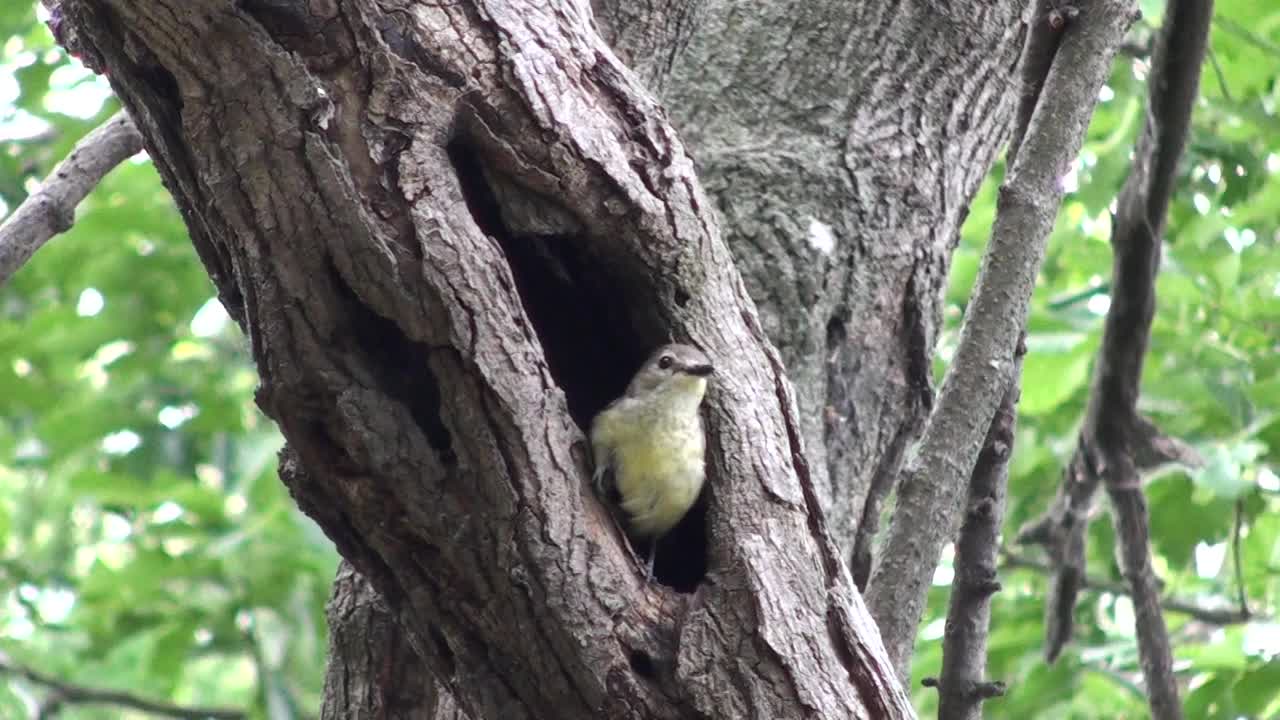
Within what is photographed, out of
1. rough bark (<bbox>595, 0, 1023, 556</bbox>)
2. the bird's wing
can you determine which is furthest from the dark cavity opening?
rough bark (<bbox>595, 0, 1023, 556</bbox>)

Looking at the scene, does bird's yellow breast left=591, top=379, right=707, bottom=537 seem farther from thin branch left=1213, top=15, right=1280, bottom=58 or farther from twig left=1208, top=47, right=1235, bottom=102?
thin branch left=1213, top=15, right=1280, bottom=58

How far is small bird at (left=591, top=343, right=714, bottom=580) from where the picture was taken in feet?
9.95

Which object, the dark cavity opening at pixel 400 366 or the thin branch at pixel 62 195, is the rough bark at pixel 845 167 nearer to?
the dark cavity opening at pixel 400 366

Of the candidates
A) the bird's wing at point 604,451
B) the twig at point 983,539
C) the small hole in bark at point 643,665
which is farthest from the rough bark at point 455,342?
the twig at point 983,539

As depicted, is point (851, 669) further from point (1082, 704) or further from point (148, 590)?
point (148, 590)

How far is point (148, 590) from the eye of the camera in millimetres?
6641

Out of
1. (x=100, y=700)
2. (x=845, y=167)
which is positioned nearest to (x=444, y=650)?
(x=845, y=167)

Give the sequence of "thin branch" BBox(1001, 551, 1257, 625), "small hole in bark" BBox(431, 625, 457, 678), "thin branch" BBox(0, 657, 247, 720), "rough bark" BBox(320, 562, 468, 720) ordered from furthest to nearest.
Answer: "thin branch" BBox(0, 657, 247, 720) < "thin branch" BBox(1001, 551, 1257, 625) < "rough bark" BBox(320, 562, 468, 720) < "small hole in bark" BBox(431, 625, 457, 678)

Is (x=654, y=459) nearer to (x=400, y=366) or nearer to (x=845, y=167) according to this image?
(x=400, y=366)

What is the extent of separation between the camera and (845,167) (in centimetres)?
400

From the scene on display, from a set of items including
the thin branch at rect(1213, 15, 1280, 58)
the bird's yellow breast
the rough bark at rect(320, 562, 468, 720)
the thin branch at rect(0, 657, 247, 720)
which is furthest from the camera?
the thin branch at rect(0, 657, 247, 720)

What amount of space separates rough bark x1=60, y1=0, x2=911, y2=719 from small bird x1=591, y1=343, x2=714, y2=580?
0.60ft

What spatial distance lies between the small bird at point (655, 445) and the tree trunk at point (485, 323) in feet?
0.20

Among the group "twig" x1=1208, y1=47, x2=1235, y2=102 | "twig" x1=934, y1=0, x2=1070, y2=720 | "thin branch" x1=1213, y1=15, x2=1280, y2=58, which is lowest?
"twig" x1=934, y1=0, x2=1070, y2=720
